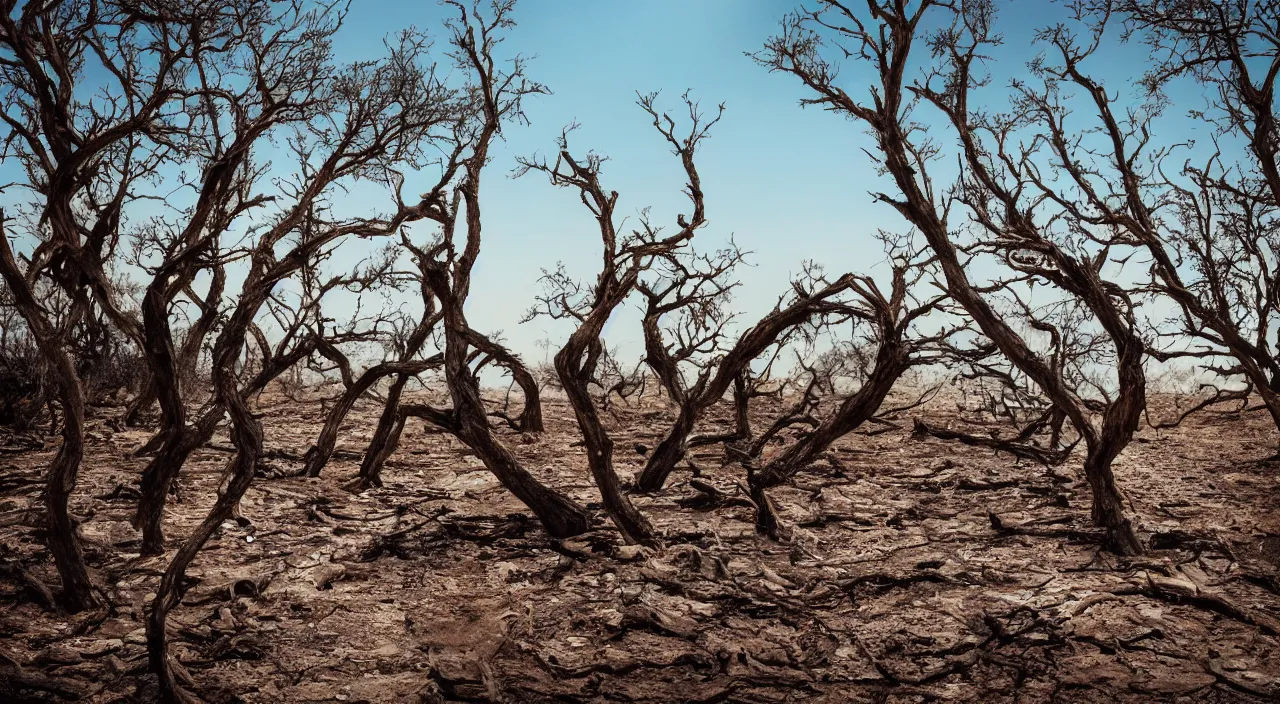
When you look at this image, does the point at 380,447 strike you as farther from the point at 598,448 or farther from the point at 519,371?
the point at 598,448

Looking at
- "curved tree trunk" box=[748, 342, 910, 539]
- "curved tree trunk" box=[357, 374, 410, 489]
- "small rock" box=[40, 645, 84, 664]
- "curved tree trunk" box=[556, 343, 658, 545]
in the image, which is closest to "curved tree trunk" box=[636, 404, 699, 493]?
"curved tree trunk" box=[748, 342, 910, 539]

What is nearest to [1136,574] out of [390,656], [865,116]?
[865,116]

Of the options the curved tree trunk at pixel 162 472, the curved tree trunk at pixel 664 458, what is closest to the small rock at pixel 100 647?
the curved tree trunk at pixel 162 472

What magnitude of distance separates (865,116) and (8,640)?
964 centimetres

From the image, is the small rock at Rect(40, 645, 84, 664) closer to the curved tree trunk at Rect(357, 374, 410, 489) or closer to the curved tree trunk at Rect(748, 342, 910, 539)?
the curved tree trunk at Rect(357, 374, 410, 489)

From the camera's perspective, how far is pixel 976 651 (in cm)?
768

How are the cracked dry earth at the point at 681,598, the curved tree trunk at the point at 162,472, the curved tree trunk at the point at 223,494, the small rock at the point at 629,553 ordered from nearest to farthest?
1. the curved tree trunk at the point at 223,494
2. the cracked dry earth at the point at 681,598
3. the curved tree trunk at the point at 162,472
4. the small rock at the point at 629,553

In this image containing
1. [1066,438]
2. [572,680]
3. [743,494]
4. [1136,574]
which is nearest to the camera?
[572,680]

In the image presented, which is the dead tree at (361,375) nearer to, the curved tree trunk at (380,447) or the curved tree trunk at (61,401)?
the curved tree trunk at (380,447)

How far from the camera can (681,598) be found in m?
8.70

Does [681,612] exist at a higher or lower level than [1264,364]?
lower

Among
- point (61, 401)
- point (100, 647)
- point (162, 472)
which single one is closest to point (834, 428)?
point (162, 472)

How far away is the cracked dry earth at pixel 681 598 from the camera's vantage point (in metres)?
7.20

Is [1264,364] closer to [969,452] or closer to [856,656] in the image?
[969,452]
